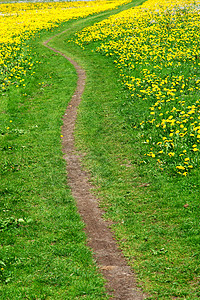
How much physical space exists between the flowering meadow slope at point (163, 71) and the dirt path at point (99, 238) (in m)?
2.26

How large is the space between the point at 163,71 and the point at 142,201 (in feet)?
33.1

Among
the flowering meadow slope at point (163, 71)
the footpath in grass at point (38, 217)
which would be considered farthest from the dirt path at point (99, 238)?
the flowering meadow slope at point (163, 71)

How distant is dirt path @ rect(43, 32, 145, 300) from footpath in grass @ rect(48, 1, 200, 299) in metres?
0.21

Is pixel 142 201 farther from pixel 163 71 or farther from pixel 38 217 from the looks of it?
pixel 163 71

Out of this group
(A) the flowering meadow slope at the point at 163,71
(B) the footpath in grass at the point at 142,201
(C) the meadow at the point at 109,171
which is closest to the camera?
(B) the footpath in grass at the point at 142,201

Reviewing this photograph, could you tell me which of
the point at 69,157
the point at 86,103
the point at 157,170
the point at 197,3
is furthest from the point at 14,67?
the point at 197,3

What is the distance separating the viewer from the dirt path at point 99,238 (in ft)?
19.6

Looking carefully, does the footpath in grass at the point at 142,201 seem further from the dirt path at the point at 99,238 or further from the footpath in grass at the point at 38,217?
the footpath in grass at the point at 38,217

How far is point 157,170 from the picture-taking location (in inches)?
376

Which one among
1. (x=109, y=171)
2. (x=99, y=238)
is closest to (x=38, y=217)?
(x=99, y=238)

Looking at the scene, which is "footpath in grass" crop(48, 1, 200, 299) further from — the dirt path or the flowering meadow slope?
the flowering meadow slope

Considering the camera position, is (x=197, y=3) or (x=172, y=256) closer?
(x=172, y=256)

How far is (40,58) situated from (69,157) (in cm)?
1513

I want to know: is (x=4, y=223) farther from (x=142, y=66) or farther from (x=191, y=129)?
(x=142, y=66)
